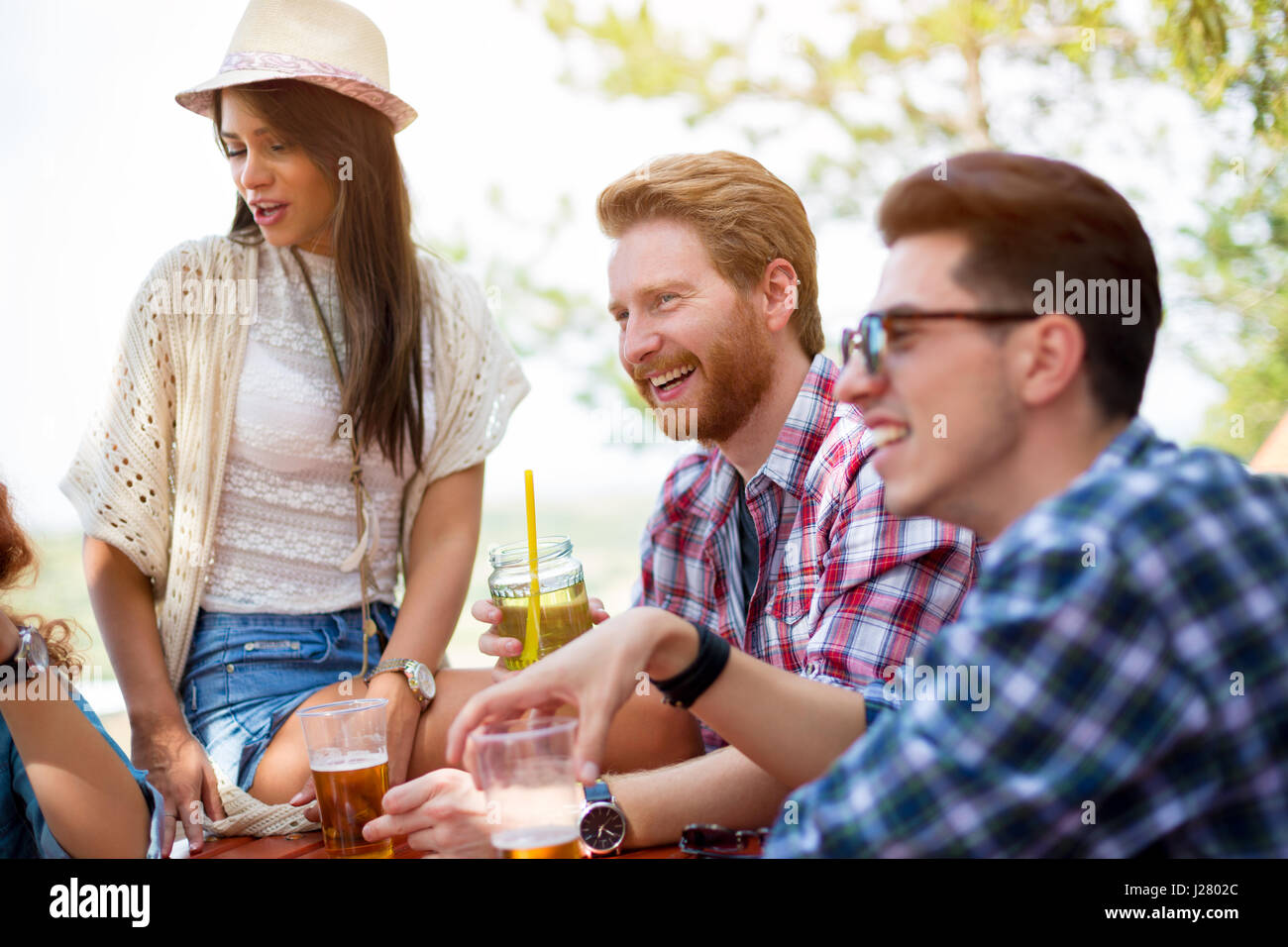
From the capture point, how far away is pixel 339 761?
5.86 ft

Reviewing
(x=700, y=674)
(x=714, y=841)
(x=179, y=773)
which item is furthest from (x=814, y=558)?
(x=179, y=773)

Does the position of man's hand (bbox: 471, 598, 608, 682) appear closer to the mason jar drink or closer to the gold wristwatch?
the mason jar drink

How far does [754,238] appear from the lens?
2576 millimetres

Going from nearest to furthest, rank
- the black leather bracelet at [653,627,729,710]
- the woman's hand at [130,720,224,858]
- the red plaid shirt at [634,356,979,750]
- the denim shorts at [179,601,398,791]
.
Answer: the black leather bracelet at [653,627,729,710]
the red plaid shirt at [634,356,979,750]
the woman's hand at [130,720,224,858]
the denim shorts at [179,601,398,791]

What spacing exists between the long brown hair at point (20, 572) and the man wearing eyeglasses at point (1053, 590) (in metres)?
1.25

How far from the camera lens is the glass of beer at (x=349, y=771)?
1.78 metres

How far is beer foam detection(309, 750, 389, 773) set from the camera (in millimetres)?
1784

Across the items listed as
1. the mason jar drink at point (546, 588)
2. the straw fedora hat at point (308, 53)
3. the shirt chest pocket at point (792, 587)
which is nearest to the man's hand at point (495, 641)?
the mason jar drink at point (546, 588)

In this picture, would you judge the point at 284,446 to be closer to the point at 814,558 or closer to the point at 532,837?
the point at 814,558

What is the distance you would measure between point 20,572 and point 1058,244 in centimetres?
198

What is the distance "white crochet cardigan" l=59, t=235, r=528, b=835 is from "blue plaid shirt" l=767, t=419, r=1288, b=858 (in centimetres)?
181

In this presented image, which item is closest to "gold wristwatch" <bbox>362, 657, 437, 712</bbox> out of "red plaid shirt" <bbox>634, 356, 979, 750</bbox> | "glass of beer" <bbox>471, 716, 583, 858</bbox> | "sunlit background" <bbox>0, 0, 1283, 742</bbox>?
"red plaid shirt" <bbox>634, 356, 979, 750</bbox>
